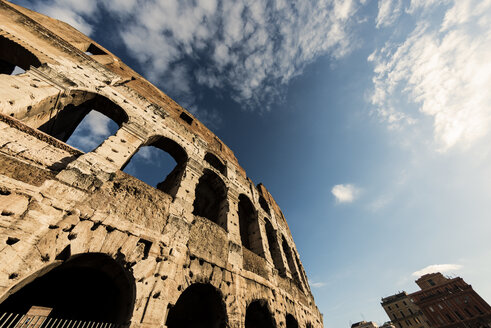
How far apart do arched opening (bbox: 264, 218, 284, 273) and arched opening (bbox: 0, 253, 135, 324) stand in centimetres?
701

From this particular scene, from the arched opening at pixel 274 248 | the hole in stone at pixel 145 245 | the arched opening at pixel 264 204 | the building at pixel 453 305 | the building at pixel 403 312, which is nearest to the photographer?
the hole in stone at pixel 145 245

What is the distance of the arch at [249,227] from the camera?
8766 millimetres

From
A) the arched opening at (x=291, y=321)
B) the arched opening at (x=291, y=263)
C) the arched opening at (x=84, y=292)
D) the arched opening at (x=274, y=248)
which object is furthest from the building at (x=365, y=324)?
the arched opening at (x=84, y=292)

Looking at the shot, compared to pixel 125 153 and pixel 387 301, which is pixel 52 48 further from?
pixel 387 301

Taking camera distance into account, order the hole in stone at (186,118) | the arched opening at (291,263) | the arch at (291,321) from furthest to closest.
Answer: the hole in stone at (186,118)
the arched opening at (291,263)
the arch at (291,321)

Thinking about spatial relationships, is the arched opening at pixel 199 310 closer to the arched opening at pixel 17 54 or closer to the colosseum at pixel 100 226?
the colosseum at pixel 100 226

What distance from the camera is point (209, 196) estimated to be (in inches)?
373

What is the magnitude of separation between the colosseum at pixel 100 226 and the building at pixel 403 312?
4800cm

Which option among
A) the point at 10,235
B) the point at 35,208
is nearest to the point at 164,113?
the point at 35,208

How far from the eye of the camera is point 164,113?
27.0 feet

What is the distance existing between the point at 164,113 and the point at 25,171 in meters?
5.25

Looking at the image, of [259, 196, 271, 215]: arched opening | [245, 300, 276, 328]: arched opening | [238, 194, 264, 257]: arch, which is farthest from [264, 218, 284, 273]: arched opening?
[245, 300, 276, 328]: arched opening

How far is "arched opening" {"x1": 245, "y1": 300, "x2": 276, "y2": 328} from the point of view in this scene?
6316mm

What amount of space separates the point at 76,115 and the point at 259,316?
36.2 ft
